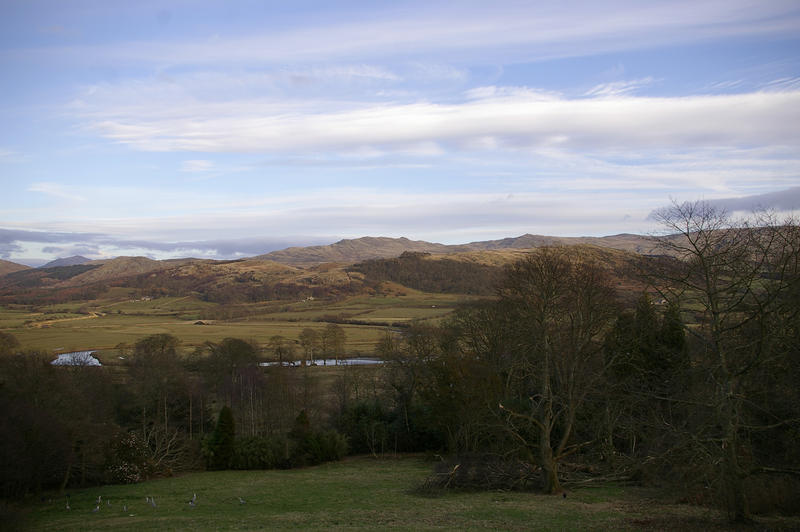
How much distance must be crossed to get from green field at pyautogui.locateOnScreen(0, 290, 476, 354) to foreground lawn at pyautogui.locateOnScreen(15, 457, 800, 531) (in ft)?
159

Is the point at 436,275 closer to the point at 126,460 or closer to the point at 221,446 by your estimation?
the point at 221,446

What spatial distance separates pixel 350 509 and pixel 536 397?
15.8 metres

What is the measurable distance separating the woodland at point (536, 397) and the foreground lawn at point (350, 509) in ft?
3.84

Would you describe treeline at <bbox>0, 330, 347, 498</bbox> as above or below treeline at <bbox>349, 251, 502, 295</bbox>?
below

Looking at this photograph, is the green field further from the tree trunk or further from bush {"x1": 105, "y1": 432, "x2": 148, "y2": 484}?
the tree trunk

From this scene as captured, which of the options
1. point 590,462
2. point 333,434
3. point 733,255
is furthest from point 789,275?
point 333,434

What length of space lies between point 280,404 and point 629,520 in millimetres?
33326

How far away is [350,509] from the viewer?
20.2 meters

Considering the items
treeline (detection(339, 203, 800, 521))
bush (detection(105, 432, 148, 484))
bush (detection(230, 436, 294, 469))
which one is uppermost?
treeline (detection(339, 203, 800, 521))

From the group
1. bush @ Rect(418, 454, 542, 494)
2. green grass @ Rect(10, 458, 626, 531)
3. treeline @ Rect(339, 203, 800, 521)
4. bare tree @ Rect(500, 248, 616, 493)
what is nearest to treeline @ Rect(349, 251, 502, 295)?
treeline @ Rect(339, 203, 800, 521)

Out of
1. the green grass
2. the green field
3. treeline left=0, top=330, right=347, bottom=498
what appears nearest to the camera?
the green grass

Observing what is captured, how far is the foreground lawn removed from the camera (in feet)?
53.0

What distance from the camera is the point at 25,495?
2686cm

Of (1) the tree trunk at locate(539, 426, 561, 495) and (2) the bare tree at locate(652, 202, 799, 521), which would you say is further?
(1) the tree trunk at locate(539, 426, 561, 495)
